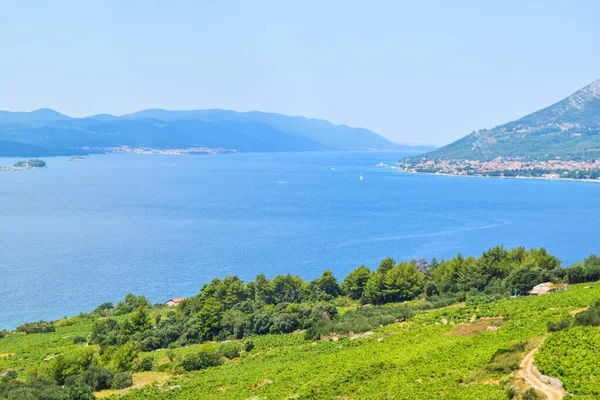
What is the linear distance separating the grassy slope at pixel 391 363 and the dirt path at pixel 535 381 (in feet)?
2.36

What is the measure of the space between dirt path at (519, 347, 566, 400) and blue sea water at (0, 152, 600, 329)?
46728 mm

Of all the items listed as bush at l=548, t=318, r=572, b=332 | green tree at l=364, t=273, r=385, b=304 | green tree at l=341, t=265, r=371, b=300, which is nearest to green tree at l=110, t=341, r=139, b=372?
bush at l=548, t=318, r=572, b=332

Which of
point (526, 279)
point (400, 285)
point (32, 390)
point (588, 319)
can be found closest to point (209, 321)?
point (400, 285)

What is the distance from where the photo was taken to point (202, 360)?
90.4 ft

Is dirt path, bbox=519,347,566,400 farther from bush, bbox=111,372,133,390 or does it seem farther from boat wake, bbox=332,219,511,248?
boat wake, bbox=332,219,511,248

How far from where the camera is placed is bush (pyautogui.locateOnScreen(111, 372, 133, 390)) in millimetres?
24478

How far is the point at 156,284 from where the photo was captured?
6431 cm

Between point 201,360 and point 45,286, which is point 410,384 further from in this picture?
point 45,286

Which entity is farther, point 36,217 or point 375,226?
point 36,217

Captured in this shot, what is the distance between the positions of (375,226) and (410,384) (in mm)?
81462

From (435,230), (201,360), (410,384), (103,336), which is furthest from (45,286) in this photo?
(435,230)

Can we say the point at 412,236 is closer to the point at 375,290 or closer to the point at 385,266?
the point at 385,266

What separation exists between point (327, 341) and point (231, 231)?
66264 millimetres

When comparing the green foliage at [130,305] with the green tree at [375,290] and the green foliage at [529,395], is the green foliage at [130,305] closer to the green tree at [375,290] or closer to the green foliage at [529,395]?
the green tree at [375,290]
